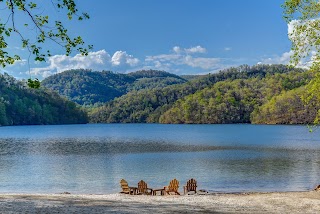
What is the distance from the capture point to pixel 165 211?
1714 cm

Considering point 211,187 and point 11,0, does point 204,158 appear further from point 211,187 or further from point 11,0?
point 11,0

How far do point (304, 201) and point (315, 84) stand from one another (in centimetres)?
741

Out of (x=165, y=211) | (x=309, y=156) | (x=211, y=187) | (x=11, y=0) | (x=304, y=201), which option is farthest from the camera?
(x=309, y=156)

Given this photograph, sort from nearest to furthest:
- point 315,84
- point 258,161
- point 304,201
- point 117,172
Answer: point 304,201
point 315,84
point 117,172
point 258,161

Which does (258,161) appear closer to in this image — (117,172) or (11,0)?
(117,172)

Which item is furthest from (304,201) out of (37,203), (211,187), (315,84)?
(211,187)

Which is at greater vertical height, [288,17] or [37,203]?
[288,17]

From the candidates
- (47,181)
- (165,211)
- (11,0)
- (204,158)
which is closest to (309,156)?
(204,158)

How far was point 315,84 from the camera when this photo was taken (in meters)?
25.0

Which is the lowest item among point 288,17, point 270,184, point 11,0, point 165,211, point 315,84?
point 270,184

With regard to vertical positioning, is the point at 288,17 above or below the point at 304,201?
above

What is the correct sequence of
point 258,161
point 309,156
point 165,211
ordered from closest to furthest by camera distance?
point 165,211
point 258,161
point 309,156

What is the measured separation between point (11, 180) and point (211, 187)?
Result: 2107 cm

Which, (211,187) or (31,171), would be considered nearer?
(211,187)
